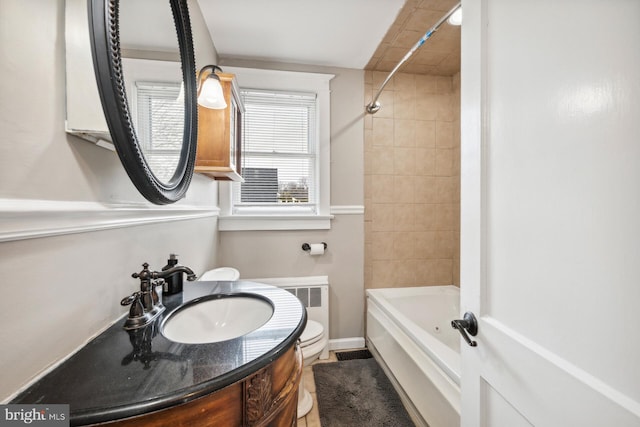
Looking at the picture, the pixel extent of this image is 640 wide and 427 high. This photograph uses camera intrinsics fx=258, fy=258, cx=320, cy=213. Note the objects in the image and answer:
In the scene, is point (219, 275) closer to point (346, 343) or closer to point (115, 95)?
point (115, 95)

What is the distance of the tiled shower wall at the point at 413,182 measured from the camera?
7.54 ft

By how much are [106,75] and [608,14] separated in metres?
1.00

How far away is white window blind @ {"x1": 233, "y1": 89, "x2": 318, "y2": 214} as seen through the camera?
2188 millimetres

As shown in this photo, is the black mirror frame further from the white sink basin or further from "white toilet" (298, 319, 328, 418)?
"white toilet" (298, 319, 328, 418)

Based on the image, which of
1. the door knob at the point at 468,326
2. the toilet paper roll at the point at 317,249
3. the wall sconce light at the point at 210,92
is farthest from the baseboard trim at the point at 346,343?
the wall sconce light at the point at 210,92

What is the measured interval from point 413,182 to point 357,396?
5.67 feet

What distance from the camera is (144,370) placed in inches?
Answer: 20.6

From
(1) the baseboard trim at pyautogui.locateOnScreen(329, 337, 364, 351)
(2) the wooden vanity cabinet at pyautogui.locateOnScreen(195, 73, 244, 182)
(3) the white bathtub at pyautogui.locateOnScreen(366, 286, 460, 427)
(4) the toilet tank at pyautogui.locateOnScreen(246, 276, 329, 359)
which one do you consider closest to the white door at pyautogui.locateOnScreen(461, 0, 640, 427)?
(3) the white bathtub at pyautogui.locateOnScreen(366, 286, 460, 427)

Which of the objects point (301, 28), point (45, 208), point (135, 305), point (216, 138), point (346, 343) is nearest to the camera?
point (45, 208)

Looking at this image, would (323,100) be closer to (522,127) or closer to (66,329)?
(522,127)

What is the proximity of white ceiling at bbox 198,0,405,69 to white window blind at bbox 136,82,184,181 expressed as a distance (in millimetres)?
1023

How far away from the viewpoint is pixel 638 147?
43cm

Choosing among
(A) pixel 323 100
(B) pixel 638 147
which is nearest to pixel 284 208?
(A) pixel 323 100

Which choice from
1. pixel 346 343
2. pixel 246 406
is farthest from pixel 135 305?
pixel 346 343
